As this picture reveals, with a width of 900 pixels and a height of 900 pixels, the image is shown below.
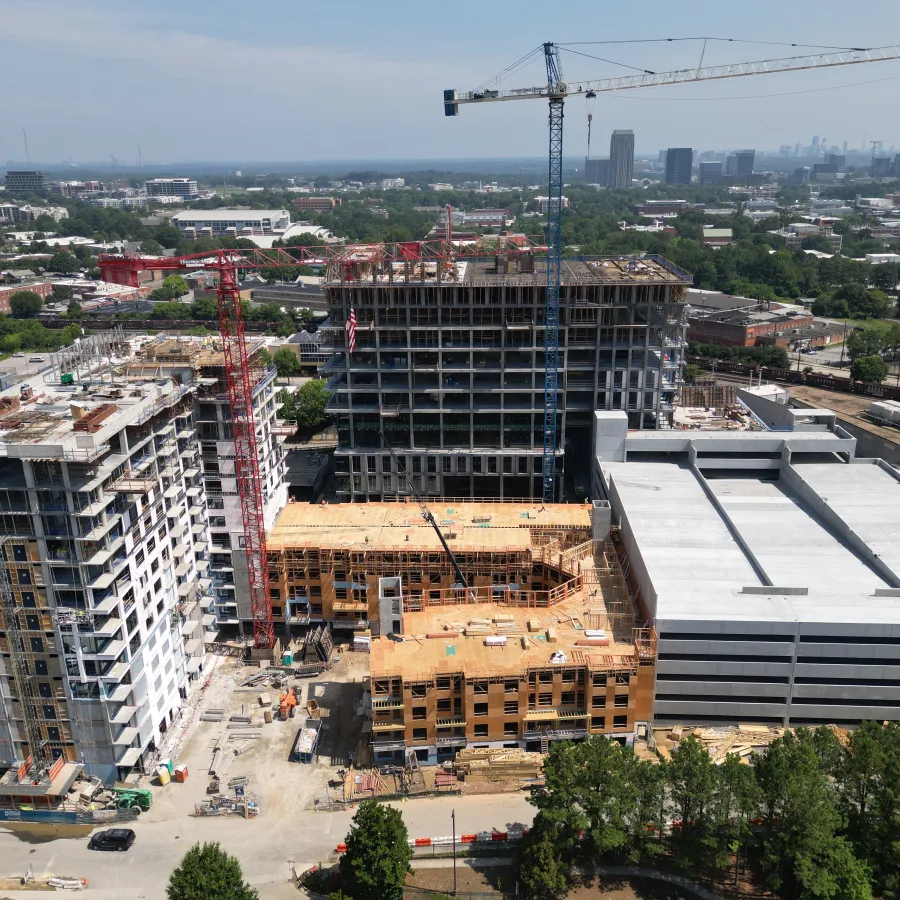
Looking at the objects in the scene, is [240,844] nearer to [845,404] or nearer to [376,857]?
[376,857]

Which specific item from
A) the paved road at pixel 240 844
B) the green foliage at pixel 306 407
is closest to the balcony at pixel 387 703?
the paved road at pixel 240 844

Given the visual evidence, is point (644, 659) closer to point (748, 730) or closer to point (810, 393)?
point (748, 730)

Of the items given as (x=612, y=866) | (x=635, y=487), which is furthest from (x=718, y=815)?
(x=635, y=487)

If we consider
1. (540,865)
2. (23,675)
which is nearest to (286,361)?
(23,675)

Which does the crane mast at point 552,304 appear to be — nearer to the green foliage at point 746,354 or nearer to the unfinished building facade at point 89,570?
the unfinished building facade at point 89,570

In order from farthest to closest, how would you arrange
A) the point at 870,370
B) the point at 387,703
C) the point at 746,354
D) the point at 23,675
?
the point at 746,354 < the point at 870,370 < the point at 387,703 < the point at 23,675

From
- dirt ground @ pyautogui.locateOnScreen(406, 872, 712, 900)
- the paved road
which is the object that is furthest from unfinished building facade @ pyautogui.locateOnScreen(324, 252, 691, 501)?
dirt ground @ pyautogui.locateOnScreen(406, 872, 712, 900)
